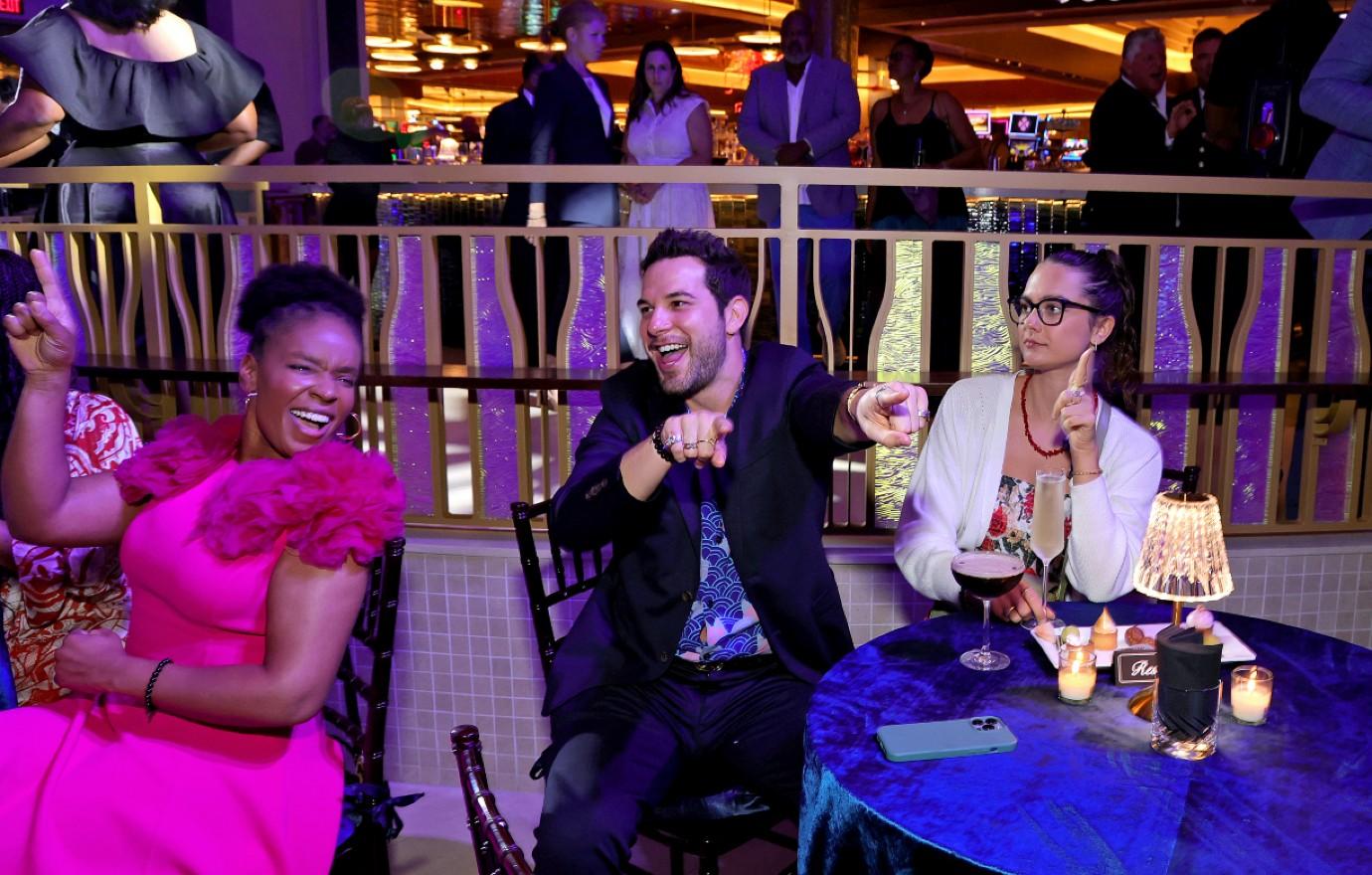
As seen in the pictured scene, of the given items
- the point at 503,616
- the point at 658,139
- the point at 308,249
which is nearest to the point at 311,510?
the point at 503,616

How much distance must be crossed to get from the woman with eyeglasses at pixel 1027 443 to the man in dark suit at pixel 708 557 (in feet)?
0.82

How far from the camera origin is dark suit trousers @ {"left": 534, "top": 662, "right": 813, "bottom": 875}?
1892mm

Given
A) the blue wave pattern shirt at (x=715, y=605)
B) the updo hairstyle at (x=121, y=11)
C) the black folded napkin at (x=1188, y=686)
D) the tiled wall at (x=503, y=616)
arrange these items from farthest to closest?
the updo hairstyle at (x=121, y=11)
the tiled wall at (x=503, y=616)
the blue wave pattern shirt at (x=715, y=605)
the black folded napkin at (x=1188, y=686)

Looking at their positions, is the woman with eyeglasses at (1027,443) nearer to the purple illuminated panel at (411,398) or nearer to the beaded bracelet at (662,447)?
the beaded bracelet at (662,447)

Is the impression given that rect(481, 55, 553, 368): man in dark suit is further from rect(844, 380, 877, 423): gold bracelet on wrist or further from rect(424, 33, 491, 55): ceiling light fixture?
rect(424, 33, 491, 55): ceiling light fixture

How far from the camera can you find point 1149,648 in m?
1.72

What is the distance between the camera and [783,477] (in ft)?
7.26

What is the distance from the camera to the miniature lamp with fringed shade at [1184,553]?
164cm

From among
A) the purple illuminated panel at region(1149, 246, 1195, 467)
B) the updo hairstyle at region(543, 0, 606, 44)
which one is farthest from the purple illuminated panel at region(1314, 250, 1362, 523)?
the updo hairstyle at region(543, 0, 606, 44)

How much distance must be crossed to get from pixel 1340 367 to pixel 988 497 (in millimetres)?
A: 1786

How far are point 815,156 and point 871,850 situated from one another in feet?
12.5

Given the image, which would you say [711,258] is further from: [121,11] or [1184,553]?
[121,11]

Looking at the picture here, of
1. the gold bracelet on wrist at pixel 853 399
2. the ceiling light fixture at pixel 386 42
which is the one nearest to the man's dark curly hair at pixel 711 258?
the gold bracelet on wrist at pixel 853 399

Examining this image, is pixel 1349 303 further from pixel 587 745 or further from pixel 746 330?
pixel 587 745
